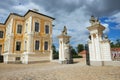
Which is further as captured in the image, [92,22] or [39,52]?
[39,52]

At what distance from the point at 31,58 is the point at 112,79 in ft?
59.5

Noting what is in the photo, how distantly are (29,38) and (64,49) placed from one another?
318 inches

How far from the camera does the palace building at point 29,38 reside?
2281 centimetres

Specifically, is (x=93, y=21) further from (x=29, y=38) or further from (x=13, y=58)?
(x=13, y=58)

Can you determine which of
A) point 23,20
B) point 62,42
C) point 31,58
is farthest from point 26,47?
point 62,42

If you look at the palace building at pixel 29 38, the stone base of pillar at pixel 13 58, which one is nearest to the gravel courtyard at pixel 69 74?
the palace building at pixel 29 38

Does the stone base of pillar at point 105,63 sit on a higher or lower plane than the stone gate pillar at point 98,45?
lower

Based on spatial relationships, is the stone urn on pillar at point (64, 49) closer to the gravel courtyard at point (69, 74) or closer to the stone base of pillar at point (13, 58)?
the gravel courtyard at point (69, 74)

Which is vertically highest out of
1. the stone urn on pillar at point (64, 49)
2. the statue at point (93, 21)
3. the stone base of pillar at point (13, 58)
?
the statue at point (93, 21)

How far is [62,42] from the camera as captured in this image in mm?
18578

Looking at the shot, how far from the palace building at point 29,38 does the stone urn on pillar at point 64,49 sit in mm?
6274

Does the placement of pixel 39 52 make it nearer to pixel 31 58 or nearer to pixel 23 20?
pixel 31 58

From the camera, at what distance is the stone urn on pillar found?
17.6m

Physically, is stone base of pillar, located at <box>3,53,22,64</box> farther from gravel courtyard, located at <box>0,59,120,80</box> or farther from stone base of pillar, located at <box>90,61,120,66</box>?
stone base of pillar, located at <box>90,61,120,66</box>
